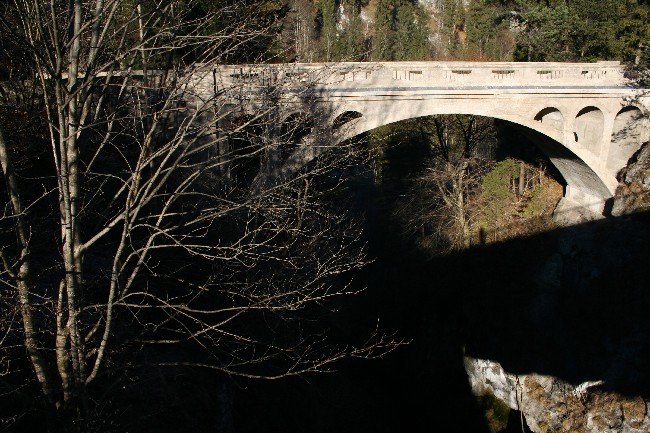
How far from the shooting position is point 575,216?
47.5 feet

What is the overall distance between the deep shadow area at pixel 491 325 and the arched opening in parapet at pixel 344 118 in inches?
196

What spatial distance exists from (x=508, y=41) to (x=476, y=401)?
21.6 m

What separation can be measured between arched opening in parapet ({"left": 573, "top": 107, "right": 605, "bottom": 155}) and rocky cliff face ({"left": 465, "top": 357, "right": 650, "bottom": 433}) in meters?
5.37

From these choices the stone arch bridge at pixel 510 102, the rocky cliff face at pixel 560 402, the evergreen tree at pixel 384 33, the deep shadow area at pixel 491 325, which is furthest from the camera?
the evergreen tree at pixel 384 33

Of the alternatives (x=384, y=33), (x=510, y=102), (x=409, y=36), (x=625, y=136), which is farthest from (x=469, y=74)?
(x=409, y=36)

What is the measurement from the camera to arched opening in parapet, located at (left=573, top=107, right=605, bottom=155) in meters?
12.8

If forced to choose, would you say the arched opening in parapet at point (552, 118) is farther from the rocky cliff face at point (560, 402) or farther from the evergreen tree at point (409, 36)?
the evergreen tree at point (409, 36)

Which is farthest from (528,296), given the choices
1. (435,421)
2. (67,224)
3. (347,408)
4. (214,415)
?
(67,224)

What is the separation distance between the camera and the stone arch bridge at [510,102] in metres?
10.3

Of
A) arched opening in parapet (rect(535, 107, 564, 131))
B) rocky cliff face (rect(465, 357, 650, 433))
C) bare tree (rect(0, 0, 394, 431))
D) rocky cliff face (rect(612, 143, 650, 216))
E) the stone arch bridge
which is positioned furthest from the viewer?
rocky cliff face (rect(612, 143, 650, 216))

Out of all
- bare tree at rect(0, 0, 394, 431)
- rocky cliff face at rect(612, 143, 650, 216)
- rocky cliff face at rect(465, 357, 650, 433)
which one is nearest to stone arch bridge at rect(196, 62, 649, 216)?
rocky cliff face at rect(612, 143, 650, 216)

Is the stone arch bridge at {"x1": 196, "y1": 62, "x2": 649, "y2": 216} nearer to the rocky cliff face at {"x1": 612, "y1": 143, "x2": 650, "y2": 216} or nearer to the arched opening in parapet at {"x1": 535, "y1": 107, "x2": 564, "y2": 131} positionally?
the arched opening in parapet at {"x1": 535, "y1": 107, "x2": 564, "y2": 131}

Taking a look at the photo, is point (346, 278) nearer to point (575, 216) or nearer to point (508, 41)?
point (575, 216)

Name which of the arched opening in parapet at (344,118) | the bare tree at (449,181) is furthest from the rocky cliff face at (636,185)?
the arched opening in parapet at (344,118)
